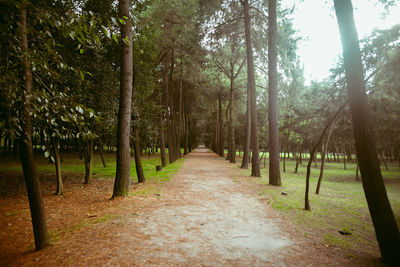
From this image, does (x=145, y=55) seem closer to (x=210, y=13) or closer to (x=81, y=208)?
(x=210, y=13)

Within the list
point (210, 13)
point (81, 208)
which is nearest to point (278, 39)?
point (210, 13)

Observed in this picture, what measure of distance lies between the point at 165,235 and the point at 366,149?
13.3ft

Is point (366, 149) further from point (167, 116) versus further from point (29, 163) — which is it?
point (167, 116)

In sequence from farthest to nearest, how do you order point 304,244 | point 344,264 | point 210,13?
point 210,13 < point 304,244 < point 344,264

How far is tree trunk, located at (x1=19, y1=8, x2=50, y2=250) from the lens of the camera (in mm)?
3084

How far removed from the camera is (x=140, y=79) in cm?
1162

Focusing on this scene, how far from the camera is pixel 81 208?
271 inches

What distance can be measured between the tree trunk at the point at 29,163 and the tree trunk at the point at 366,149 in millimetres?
5022

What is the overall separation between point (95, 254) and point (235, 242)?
2.51 meters

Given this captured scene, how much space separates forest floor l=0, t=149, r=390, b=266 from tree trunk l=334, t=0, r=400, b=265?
Result: 0.42m

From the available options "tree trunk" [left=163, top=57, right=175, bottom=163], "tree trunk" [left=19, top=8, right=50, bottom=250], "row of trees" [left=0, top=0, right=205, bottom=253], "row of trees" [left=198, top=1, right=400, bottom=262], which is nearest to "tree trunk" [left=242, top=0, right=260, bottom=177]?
"row of trees" [left=198, top=1, right=400, bottom=262]

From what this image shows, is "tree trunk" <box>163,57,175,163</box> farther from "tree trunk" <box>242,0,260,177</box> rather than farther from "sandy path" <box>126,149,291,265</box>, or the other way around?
"sandy path" <box>126,149,291,265</box>

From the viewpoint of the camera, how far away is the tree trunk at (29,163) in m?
3.08

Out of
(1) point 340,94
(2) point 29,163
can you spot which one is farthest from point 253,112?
(2) point 29,163
